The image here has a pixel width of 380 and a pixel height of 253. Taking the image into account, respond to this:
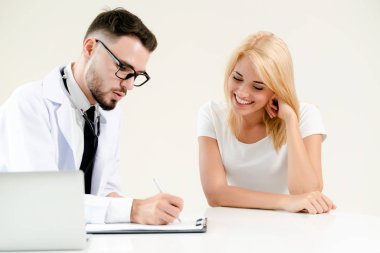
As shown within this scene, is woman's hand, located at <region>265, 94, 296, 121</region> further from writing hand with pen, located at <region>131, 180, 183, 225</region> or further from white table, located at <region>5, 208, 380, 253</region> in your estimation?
writing hand with pen, located at <region>131, 180, 183, 225</region>

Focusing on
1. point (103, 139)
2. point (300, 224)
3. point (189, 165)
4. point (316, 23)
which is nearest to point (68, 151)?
point (103, 139)

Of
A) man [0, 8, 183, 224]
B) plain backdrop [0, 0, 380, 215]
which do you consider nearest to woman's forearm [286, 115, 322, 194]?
man [0, 8, 183, 224]

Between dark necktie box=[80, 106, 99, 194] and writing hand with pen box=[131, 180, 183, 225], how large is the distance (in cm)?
66

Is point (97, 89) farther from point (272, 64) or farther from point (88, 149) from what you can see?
point (272, 64)

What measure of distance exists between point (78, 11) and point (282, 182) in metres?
2.90

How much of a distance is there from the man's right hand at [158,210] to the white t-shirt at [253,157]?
38.3 inches

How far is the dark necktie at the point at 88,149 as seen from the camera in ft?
8.39

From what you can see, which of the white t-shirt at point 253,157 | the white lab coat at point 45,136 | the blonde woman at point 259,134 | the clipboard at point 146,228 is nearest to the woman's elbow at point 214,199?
the blonde woman at point 259,134

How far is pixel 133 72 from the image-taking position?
251 cm

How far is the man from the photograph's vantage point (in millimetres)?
2229

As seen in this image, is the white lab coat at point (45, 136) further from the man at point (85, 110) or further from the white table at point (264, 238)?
the white table at point (264, 238)

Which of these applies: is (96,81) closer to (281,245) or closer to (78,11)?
(281,245)

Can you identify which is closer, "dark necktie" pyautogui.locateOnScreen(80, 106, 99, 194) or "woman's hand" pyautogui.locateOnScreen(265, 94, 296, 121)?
"dark necktie" pyautogui.locateOnScreen(80, 106, 99, 194)

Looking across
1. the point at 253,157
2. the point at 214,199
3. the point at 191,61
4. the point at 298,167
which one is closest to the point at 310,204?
the point at 298,167
